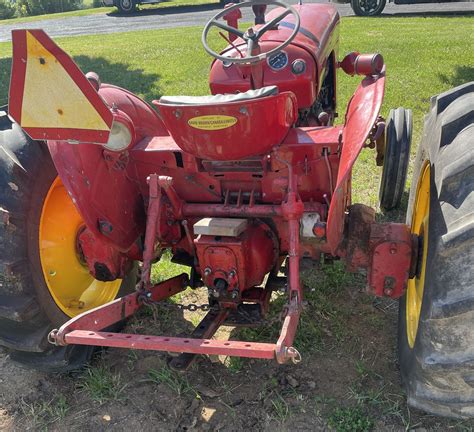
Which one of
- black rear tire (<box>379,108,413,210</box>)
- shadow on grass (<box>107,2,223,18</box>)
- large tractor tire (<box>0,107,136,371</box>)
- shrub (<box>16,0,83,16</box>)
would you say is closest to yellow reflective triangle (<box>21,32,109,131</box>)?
large tractor tire (<box>0,107,136,371</box>)

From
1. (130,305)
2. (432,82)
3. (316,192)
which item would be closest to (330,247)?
(316,192)

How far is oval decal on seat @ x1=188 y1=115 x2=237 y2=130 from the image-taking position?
6.77 ft

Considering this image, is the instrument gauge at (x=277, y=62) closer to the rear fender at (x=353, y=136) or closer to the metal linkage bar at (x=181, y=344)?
the rear fender at (x=353, y=136)

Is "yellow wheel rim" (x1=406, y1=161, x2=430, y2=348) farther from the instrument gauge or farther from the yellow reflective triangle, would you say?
the yellow reflective triangle

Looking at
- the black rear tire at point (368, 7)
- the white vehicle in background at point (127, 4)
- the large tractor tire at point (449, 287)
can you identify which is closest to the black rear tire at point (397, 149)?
the large tractor tire at point (449, 287)

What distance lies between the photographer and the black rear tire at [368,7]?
49.5ft

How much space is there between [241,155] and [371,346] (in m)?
1.34

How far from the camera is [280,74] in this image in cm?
322

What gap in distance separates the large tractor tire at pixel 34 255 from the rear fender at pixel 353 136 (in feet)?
4.26

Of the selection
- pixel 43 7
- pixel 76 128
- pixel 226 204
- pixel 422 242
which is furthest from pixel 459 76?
pixel 43 7

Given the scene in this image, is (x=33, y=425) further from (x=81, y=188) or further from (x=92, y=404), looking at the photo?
(x=81, y=188)

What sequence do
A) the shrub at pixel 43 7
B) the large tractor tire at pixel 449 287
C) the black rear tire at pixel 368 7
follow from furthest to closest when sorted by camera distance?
the shrub at pixel 43 7, the black rear tire at pixel 368 7, the large tractor tire at pixel 449 287

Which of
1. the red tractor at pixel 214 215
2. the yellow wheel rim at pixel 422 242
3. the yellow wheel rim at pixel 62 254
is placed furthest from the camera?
the yellow wheel rim at pixel 62 254

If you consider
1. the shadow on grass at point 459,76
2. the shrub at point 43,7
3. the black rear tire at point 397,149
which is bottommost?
the shrub at point 43,7
